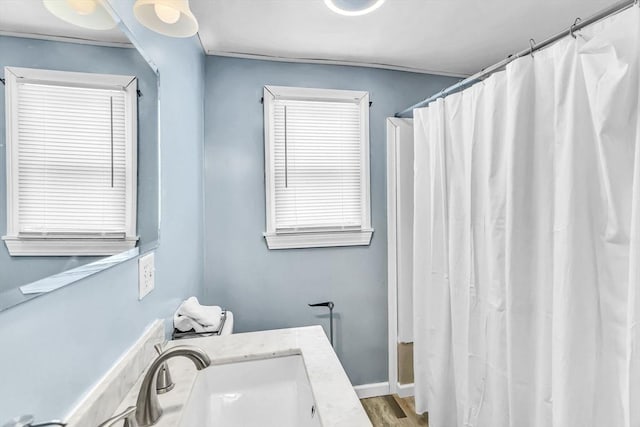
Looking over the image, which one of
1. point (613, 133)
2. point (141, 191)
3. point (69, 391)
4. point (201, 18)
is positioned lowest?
point (69, 391)

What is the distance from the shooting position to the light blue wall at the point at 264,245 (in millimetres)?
1984

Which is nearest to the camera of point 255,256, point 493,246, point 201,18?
point 493,246

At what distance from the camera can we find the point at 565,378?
918 mm

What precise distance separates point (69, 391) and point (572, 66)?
1.57 m

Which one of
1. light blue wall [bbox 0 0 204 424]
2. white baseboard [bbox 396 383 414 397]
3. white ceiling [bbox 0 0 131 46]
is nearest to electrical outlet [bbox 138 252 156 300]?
light blue wall [bbox 0 0 204 424]

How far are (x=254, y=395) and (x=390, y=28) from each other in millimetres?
1894

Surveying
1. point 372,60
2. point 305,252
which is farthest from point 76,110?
point 372,60

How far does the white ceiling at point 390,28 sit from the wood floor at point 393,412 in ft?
7.73

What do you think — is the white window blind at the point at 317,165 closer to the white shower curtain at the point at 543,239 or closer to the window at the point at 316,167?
the window at the point at 316,167

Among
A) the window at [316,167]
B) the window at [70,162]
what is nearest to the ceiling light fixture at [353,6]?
the window at [316,167]

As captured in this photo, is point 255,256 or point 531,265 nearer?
point 531,265

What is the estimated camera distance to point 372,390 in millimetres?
2180

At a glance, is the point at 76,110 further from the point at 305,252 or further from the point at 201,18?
the point at 305,252

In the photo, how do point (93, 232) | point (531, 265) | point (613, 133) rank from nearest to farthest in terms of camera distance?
point (93, 232) → point (613, 133) → point (531, 265)
